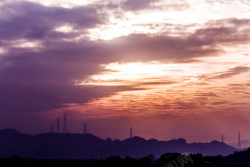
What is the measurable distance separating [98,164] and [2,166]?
15026mm

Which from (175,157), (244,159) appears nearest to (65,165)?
(175,157)

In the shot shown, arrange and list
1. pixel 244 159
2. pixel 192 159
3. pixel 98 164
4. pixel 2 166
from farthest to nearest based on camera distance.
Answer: pixel 244 159, pixel 98 164, pixel 192 159, pixel 2 166

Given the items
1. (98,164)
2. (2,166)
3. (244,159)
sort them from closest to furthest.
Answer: (2,166)
(98,164)
(244,159)

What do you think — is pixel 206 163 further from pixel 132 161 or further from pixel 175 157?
pixel 132 161

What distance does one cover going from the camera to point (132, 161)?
53406mm

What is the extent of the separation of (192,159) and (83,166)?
17642 millimetres

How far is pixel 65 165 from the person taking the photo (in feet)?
187

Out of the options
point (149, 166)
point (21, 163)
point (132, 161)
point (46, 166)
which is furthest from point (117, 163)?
point (21, 163)

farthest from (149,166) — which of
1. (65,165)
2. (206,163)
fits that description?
(65,165)

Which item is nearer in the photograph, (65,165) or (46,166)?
(46,166)

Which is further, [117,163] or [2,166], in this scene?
[117,163]

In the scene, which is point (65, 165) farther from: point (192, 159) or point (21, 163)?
point (192, 159)

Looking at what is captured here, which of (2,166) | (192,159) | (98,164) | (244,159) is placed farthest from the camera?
(244,159)

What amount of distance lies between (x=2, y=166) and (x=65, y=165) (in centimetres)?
1114
